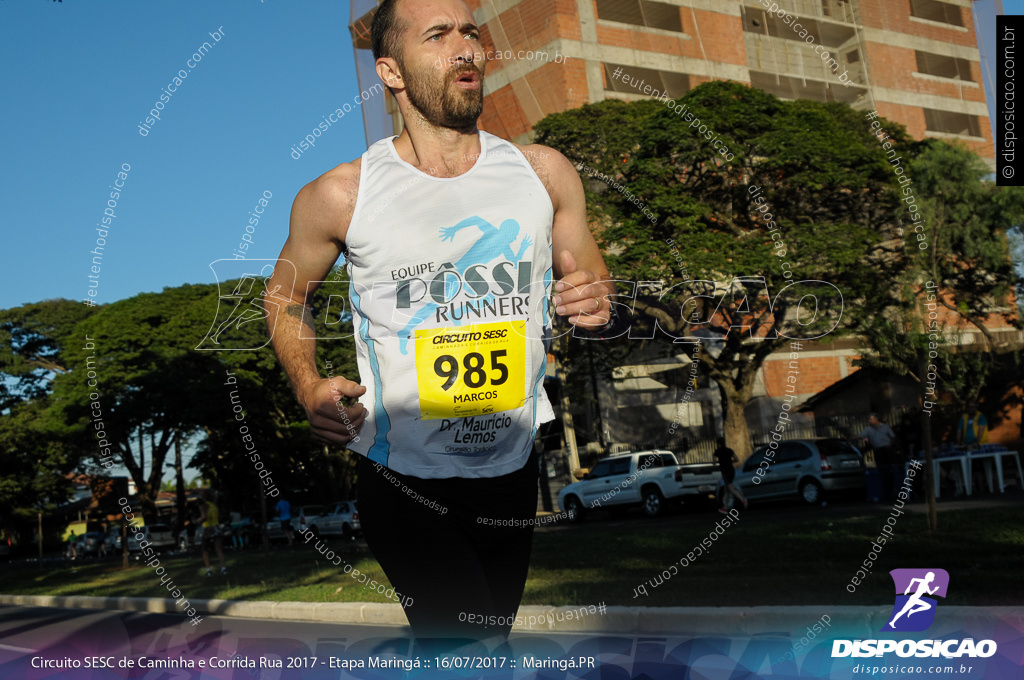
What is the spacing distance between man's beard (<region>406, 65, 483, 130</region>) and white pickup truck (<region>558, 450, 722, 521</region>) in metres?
18.7

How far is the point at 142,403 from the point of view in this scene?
35.2 meters

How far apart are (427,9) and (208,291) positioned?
38.8m

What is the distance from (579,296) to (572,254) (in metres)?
0.29

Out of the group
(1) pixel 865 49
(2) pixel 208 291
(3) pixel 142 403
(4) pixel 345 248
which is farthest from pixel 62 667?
(1) pixel 865 49

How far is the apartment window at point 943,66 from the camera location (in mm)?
43250

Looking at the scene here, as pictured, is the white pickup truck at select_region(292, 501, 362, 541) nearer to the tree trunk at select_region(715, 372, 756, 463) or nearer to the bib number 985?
the tree trunk at select_region(715, 372, 756, 463)

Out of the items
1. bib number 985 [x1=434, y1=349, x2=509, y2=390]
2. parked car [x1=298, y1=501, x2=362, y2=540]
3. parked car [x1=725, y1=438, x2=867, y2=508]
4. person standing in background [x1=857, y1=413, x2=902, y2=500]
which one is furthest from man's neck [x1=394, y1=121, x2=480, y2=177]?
parked car [x1=298, y1=501, x2=362, y2=540]

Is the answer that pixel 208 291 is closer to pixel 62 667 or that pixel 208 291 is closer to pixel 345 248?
pixel 62 667

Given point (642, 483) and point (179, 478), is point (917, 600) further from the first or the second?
point (179, 478)

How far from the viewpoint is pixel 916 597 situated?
237 inches

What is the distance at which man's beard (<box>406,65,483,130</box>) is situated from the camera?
2.32m

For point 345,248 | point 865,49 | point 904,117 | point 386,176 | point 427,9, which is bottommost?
point 345,248

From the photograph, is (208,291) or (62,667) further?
(208,291)

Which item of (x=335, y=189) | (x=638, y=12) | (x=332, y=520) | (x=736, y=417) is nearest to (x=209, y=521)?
(x=736, y=417)
